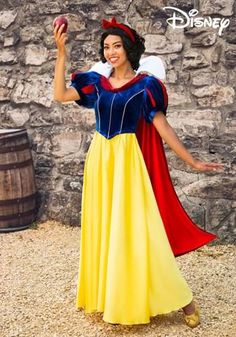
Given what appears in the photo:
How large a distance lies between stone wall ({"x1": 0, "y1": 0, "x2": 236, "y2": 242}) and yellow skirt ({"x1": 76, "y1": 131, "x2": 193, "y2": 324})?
1607 mm

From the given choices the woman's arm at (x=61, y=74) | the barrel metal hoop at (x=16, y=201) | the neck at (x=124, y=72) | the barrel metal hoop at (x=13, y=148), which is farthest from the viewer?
the barrel metal hoop at (x=16, y=201)

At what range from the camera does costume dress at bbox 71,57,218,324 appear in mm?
2793

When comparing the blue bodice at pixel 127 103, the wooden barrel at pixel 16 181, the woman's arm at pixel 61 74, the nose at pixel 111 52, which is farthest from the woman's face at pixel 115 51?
the wooden barrel at pixel 16 181

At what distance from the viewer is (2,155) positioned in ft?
15.3

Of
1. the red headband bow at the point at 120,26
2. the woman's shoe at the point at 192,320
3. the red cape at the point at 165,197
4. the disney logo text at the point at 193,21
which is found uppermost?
the red headband bow at the point at 120,26

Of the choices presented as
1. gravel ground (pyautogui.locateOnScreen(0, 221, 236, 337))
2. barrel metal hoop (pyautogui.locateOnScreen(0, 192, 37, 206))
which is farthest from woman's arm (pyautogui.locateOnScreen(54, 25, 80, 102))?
barrel metal hoop (pyautogui.locateOnScreen(0, 192, 37, 206))

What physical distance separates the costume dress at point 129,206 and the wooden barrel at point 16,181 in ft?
6.24

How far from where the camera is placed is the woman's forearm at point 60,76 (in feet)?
9.15

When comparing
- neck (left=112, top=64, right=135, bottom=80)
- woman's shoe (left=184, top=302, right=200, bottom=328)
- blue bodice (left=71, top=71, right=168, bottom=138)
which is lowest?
woman's shoe (left=184, top=302, right=200, bottom=328)

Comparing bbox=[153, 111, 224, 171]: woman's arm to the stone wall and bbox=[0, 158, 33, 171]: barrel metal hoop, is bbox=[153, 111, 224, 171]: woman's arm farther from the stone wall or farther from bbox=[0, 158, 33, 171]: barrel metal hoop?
bbox=[0, 158, 33, 171]: barrel metal hoop

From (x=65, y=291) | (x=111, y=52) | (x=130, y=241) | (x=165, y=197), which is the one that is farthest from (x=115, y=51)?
(x=65, y=291)

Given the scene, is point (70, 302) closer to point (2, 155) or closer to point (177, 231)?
point (177, 231)

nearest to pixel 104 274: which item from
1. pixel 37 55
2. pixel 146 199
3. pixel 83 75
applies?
pixel 146 199

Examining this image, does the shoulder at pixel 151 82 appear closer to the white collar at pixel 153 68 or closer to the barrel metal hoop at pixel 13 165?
the white collar at pixel 153 68
